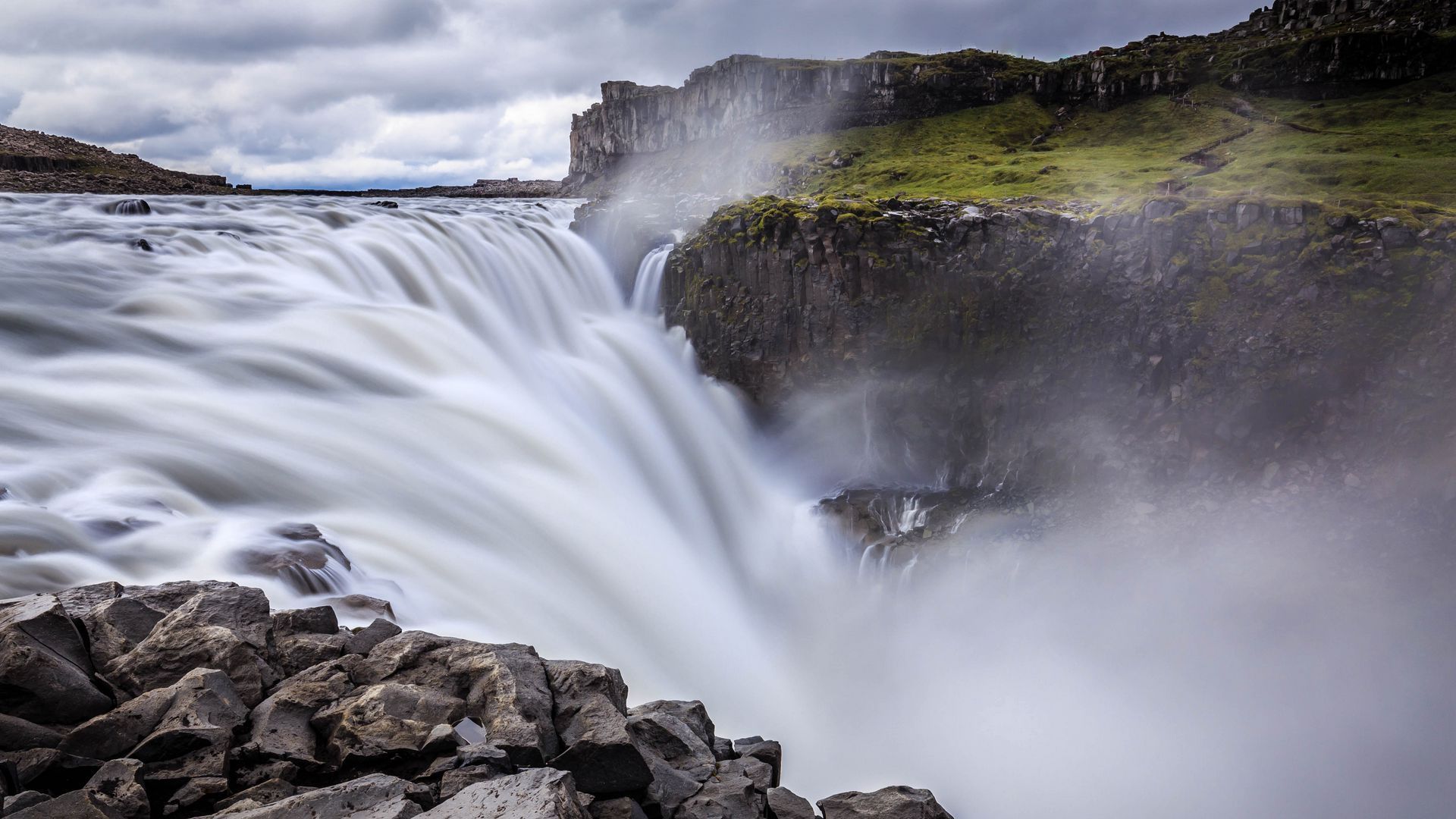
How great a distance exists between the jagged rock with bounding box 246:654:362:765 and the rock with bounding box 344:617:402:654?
1.52ft

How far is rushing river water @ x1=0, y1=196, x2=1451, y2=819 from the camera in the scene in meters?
12.7

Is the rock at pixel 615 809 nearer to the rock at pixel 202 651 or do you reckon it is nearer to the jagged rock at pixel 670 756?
the jagged rock at pixel 670 756

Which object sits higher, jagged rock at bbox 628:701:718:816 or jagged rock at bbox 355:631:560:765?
jagged rock at bbox 355:631:560:765

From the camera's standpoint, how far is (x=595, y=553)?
668 inches

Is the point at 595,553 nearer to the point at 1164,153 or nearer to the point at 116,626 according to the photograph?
the point at 116,626


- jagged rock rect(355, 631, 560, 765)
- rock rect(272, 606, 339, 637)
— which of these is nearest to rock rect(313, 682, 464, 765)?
jagged rock rect(355, 631, 560, 765)

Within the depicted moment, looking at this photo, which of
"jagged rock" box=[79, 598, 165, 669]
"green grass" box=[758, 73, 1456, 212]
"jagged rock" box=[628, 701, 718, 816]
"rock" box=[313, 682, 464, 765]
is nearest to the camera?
"rock" box=[313, 682, 464, 765]

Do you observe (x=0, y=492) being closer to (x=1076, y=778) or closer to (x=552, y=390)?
(x=552, y=390)

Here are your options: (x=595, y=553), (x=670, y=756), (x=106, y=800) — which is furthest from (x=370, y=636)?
(x=595, y=553)

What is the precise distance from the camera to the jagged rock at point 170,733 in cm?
584

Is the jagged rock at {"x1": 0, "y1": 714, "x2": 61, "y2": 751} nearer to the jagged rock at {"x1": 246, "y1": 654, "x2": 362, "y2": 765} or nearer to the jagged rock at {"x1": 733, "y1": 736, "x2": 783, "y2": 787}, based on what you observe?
the jagged rock at {"x1": 246, "y1": 654, "x2": 362, "y2": 765}

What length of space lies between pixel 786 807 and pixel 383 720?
12.8ft

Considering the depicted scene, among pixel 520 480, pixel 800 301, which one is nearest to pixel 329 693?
pixel 520 480

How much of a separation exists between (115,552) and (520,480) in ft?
28.3
